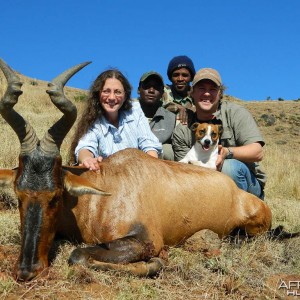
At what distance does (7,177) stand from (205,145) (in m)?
3.41

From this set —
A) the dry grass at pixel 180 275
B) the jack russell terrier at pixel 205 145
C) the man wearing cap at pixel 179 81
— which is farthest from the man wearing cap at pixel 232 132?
the man wearing cap at pixel 179 81

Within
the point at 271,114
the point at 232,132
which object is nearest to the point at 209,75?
the point at 232,132

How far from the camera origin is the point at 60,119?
4.46 meters

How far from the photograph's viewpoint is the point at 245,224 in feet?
20.2

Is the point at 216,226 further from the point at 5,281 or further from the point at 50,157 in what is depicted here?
the point at 5,281

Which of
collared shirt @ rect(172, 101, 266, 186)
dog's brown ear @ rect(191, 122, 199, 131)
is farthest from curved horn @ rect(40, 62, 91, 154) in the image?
collared shirt @ rect(172, 101, 266, 186)

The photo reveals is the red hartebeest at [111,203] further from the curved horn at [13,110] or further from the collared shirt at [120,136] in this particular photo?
the collared shirt at [120,136]

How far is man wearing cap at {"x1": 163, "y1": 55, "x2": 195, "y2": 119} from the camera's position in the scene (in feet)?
28.3

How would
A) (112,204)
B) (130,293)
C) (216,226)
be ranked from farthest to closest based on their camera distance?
(216,226)
(112,204)
(130,293)

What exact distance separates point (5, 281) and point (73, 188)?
1.02 m

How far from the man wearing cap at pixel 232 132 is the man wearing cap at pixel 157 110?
66cm

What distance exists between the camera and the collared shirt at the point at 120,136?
6270 mm

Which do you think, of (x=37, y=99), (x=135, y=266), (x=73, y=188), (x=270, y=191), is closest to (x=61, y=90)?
(x=73, y=188)

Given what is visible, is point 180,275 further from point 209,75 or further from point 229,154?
point 209,75
